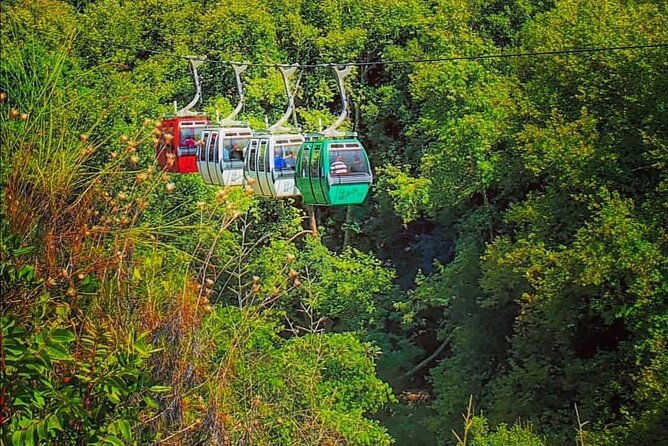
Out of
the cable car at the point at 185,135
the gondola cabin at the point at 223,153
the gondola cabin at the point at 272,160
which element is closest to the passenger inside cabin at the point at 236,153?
the gondola cabin at the point at 223,153

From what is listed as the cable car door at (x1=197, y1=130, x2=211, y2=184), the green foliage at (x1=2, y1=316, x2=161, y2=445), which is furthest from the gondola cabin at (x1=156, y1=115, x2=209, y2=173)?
the green foliage at (x1=2, y1=316, x2=161, y2=445)

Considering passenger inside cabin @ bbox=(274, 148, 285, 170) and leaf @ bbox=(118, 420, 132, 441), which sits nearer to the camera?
leaf @ bbox=(118, 420, 132, 441)

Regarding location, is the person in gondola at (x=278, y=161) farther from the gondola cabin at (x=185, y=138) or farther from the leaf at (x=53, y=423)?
the leaf at (x=53, y=423)

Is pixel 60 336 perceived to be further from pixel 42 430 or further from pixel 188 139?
pixel 188 139

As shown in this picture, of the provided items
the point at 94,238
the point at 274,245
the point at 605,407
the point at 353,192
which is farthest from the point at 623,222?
the point at 94,238

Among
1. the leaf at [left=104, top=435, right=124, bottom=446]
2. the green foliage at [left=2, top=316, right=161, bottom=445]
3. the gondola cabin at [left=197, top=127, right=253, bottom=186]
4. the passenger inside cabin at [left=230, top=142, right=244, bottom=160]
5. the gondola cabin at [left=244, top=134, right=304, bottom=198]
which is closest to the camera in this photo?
the green foliage at [left=2, top=316, right=161, bottom=445]

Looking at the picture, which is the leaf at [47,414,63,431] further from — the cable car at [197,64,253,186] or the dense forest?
the cable car at [197,64,253,186]

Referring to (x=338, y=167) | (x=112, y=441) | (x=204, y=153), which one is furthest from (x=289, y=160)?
(x=112, y=441)
